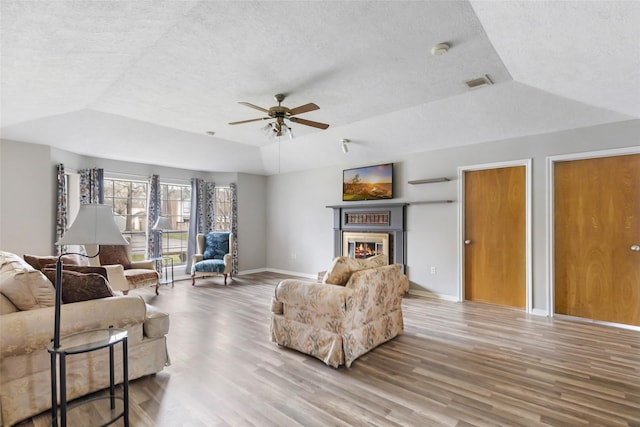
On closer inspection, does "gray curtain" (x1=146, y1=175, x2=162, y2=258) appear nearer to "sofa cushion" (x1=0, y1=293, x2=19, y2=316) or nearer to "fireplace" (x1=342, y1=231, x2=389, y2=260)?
"fireplace" (x1=342, y1=231, x2=389, y2=260)

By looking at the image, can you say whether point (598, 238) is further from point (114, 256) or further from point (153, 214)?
point (153, 214)

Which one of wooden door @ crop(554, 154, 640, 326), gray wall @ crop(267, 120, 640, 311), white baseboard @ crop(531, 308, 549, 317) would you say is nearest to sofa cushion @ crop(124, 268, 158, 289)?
gray wall @ crop(267, 120, 640, 311)

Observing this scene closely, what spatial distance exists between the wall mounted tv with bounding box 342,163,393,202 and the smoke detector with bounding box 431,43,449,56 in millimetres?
2987

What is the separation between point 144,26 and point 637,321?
5.83 m

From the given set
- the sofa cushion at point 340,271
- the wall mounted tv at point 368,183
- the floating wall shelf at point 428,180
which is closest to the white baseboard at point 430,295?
the wall mounted tv at point 368,183

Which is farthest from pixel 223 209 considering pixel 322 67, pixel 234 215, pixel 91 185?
pixel 322 67

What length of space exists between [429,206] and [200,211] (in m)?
4.94

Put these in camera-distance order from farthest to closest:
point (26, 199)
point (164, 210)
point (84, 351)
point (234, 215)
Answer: point (234, 215), point (164, 210), point (26, 199), point (84, 351)

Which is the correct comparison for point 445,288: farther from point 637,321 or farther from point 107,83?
point 107,83

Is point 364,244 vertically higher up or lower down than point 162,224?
lower down

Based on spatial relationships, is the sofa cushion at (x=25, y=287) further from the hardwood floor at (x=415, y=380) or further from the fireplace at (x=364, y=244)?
the fireplace at (x=364, y=244)

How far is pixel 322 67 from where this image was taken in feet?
10.3

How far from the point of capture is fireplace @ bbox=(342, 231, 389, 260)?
18.9 feet

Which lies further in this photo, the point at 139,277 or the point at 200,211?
the point at 200,211
